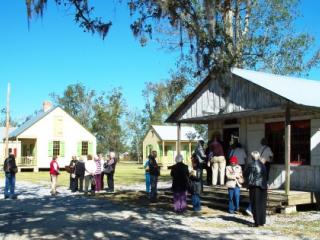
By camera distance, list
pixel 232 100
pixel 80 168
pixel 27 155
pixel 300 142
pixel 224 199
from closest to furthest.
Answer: pixel 224 199
pixel 300 142
pixel 232 100
pixel 80 168
pixel 27 155

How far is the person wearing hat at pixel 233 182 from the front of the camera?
13.5 m

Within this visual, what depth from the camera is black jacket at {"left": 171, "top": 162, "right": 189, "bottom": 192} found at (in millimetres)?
13977

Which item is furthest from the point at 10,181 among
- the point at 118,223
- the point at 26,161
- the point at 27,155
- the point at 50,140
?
the point at 27,155

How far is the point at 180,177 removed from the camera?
14016mm

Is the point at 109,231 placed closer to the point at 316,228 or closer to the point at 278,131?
the point at 316,228

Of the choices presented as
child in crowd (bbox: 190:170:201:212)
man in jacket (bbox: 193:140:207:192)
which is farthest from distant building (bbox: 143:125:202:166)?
child in crowd (bbox: 190:170:201:212)

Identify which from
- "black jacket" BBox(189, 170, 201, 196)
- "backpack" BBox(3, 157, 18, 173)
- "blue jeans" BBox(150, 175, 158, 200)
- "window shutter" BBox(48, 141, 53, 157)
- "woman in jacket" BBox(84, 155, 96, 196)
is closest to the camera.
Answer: "black jacket" BBox(189, 170, 201, 196)

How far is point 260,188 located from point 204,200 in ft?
15.2

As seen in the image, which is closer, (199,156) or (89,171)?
(199,156)

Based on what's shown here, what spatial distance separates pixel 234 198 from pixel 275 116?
406 cm

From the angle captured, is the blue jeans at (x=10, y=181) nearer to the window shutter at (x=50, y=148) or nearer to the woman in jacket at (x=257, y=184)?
the woman in jacket at (x=257, y=184)

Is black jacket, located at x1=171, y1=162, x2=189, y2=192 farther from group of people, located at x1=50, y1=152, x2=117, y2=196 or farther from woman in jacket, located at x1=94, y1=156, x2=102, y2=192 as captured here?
woman in jacket, located at x1=94, y1=156, x2=102, y2=192

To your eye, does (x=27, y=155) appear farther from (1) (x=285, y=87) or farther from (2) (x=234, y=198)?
(2) (x=234, y=198)

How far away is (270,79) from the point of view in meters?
17.8
